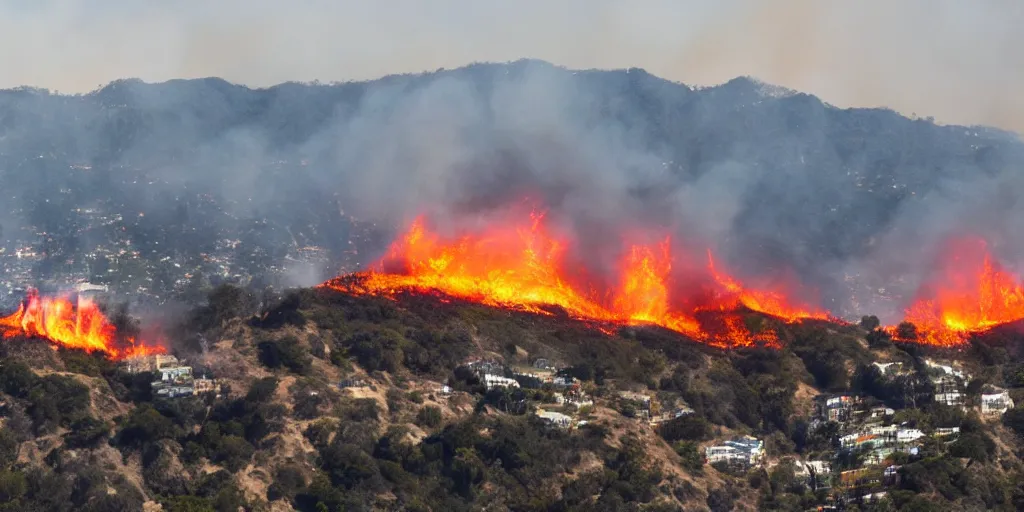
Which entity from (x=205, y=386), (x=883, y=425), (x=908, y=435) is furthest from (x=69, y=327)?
(x=908, y=435)

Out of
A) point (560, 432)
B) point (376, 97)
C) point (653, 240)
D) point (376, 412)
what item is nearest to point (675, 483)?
point (560, 432)

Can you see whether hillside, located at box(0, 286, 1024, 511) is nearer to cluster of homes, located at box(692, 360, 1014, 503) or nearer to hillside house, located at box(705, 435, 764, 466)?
cluster of homes, located at box(692, 360, 1014, 503)

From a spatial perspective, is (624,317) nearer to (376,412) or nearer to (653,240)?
(653,240)

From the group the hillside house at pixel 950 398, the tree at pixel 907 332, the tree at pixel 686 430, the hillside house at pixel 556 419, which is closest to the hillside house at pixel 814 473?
the tree at pixel 686 430

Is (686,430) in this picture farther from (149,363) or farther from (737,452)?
(149,363)

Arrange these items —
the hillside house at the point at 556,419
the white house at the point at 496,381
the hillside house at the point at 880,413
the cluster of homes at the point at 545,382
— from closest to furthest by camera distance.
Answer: the hillside house at the point at 556,419
the cluster of homes at the point at 545,382
the white house at the point at 496,381
the hillside house at the point at 880,413

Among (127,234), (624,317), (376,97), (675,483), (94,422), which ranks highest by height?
(376,97)

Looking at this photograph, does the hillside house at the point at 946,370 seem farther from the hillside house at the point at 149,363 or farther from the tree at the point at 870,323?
the hillside house at the point at 149,363
